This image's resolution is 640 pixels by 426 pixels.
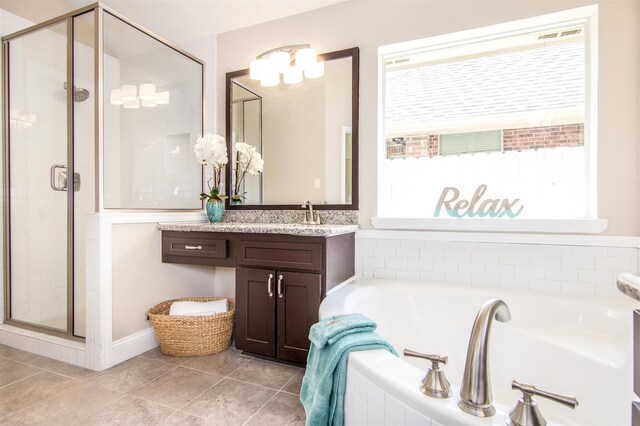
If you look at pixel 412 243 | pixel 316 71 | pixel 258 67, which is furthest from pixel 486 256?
pixel 258 67

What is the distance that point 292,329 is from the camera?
79.2 inches

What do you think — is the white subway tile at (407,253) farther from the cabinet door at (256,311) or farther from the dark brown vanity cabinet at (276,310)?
the cabinet door at (256,311)

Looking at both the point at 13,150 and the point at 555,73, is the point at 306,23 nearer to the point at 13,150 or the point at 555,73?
the point at 555,73

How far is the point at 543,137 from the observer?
2.07 metres

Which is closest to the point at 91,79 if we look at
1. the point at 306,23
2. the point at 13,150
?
the point at 13,150

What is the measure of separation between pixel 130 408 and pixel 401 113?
2.39 m

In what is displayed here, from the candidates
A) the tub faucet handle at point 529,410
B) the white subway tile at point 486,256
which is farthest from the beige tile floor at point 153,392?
the white subway tile at point 486,256

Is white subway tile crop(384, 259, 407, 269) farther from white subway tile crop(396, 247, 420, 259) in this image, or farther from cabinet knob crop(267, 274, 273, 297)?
A: cabinet knob crop(267, 274, 273, 297)

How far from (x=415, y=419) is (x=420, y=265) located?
145 cm

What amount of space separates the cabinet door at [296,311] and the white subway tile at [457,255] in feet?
2.89

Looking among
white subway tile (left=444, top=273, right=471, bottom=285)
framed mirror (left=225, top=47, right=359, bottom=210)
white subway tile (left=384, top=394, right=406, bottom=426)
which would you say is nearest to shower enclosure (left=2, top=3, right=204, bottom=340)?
framed mirror (left=225, top=47, right=359, bottom=210)

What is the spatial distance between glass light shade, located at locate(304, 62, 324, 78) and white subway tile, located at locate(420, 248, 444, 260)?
4.89ft

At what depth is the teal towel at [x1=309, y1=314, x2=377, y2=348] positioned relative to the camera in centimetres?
130

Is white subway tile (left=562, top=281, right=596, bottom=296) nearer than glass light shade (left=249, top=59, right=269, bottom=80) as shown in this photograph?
Yes
